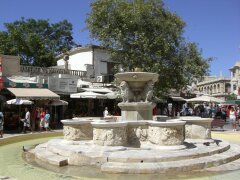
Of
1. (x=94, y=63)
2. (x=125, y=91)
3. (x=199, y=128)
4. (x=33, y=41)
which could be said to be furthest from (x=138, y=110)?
(x=33, y=41)

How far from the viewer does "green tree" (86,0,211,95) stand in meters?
21.5

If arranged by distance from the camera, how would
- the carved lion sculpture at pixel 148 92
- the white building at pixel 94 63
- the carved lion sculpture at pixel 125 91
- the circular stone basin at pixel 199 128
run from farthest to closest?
the white building at pixel 94 63 < the carved lion sculpture at pixel 125 91 < the carved lion sculpture at pixel 148 92 < the circular stone basin at pixel 199 128

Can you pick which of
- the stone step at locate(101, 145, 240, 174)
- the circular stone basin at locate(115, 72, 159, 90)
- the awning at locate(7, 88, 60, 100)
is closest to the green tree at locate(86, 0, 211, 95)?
the awning at locate(7, 88, 60, 100)

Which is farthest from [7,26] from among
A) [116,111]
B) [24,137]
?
[24,137]

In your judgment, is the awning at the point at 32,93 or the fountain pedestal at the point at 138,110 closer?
the fountain pedestal at the point at 138,110

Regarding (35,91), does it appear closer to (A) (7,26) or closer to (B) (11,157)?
(B) (11,157)

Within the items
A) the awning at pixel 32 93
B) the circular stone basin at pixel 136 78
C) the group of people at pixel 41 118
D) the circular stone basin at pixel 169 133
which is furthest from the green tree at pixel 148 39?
the circular stone basin at pixel 169 133

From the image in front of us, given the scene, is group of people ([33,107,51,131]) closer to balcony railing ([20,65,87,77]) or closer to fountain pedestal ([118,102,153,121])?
balcony railing ([20,65,87,77])

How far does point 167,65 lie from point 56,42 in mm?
27249

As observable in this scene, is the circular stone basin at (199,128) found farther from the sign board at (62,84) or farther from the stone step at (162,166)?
the sign board at (62,84)

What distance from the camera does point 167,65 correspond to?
22406 mm

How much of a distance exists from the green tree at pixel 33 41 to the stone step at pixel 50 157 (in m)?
29.8

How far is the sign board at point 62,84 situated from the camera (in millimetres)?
23519

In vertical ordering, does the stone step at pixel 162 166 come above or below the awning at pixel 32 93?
below
